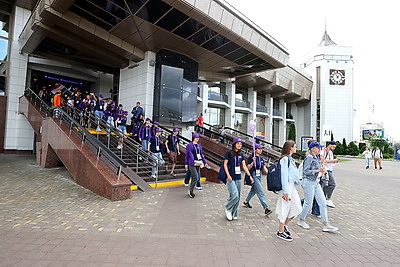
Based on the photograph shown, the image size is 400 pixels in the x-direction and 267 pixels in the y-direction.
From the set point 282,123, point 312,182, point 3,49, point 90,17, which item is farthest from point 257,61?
point 282,123

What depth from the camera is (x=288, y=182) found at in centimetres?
390

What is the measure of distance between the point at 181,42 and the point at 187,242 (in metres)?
11.8

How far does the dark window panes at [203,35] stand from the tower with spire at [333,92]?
34530mm

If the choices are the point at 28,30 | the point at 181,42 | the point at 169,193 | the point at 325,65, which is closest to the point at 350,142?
the point at 325,65

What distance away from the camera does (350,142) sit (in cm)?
3947

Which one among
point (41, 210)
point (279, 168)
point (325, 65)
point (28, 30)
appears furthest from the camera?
point (325, 65)

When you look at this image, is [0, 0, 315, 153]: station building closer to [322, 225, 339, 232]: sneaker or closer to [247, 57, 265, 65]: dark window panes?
[247, 57, 265, 65]: dark window panes

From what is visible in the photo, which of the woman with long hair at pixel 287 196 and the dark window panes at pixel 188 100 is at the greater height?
the dark window panes at pixel 188 100

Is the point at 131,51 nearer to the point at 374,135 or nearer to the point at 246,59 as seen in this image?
the point at 246,59

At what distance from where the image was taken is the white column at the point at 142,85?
1349cm

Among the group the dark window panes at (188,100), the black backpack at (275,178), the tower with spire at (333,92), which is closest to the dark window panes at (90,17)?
the dark window panes at (188,100)

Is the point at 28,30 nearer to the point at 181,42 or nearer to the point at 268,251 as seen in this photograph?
the point at 181,42

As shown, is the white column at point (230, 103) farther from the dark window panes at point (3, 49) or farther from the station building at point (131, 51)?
the dark window panes at point (3, 49)

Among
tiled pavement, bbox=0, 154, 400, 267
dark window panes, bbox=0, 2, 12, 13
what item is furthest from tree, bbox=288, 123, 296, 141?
dark window panes, bbox=0, 2, 12, 13
